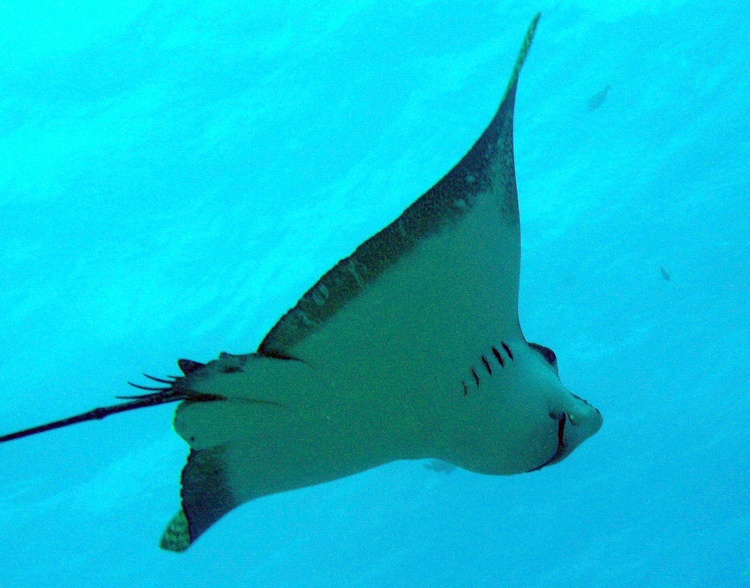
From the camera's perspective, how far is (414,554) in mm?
32031

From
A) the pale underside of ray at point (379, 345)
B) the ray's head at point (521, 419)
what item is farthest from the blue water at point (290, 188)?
the ray's head at point (521, 419)

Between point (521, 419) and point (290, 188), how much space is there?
1510 centimetres

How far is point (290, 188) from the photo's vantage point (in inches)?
669

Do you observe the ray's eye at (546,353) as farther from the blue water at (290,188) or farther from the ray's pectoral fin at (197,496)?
the blue water at (290,188)

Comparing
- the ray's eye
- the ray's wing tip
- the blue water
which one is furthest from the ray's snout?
the blue water

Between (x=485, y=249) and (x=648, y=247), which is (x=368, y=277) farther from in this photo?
(x=648, y=247)

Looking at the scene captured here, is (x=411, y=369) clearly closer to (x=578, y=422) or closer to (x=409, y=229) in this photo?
(x=409, y=229)

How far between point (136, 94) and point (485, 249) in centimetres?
1428

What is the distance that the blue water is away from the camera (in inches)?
579

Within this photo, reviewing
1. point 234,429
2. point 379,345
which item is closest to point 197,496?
point 234,429

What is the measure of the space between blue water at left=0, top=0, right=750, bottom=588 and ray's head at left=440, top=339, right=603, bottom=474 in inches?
540

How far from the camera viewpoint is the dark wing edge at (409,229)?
7.59 feet

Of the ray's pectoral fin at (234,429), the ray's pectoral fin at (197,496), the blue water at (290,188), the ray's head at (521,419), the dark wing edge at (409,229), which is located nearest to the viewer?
the dark wing edge at (409,229)

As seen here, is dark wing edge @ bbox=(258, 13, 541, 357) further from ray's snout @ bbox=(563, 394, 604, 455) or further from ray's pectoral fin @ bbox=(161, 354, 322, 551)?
ray's snout @ bbox=(563, 394, 604, 455)
